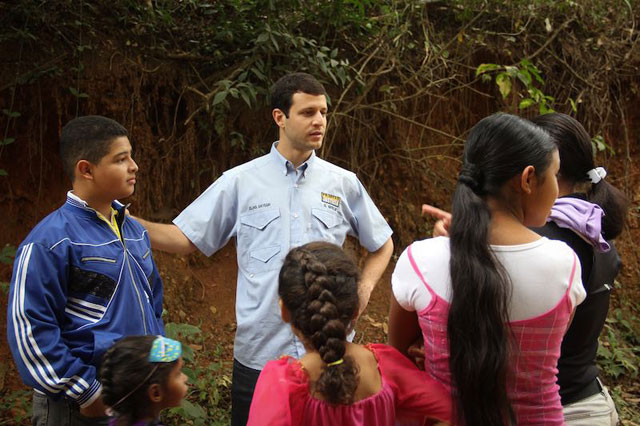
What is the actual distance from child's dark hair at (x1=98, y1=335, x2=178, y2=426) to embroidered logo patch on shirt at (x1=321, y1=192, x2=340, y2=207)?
138cm

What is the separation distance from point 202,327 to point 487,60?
4354 millimetres

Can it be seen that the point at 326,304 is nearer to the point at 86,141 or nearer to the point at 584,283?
the point at 584,283

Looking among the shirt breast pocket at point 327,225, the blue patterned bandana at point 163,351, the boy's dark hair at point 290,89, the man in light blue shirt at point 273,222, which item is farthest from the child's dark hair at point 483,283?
the boy's dark hair at point 290,89

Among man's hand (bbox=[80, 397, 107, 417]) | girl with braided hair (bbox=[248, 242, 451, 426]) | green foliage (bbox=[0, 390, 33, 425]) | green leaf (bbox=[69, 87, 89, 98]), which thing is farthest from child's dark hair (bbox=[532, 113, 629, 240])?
green leaf (bbox=[69, 87, 89, 98])

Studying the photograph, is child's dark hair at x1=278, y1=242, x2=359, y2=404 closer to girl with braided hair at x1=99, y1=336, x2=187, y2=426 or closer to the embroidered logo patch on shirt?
girl with braided hair at x1=99, y1=336, x2=187, y2=426

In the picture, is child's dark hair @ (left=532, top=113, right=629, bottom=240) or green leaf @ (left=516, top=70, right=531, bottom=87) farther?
green leaf @ (left=516, top=70, right=531, bottom=87)

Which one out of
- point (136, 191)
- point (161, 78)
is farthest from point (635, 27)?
point (136, 191)

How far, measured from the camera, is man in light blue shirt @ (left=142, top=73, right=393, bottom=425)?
9.47ft

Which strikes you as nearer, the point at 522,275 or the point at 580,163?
the point at 522,275

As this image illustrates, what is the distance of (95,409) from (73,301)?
44 centimetres

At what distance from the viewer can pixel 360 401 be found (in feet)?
5.81

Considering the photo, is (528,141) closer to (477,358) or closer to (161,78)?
(477,358)

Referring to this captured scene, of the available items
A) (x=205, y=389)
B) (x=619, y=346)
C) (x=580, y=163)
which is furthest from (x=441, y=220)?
(x=619, y=346)

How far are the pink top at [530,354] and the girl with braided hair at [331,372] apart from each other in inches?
4.8
